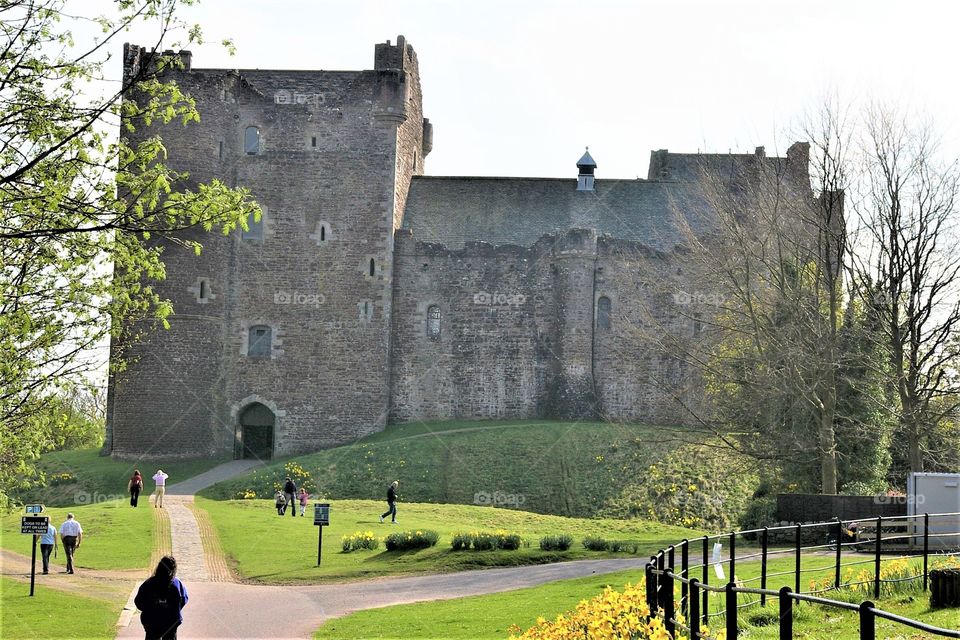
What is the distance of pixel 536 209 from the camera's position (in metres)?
50.2

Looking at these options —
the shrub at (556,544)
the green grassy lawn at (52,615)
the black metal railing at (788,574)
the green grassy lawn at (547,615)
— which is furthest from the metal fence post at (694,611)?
the shrub at (556,544)

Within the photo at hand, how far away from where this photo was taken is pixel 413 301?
157 feet

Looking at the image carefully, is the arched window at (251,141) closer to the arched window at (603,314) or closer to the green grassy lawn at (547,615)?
the arched window at (603,314)

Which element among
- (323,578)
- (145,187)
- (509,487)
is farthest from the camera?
(509,487)

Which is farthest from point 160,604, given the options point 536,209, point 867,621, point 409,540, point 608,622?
point 536,209

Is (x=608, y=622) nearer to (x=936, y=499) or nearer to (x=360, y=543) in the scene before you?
(x=936, y=499)

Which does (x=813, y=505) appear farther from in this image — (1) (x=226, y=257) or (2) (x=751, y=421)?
(1) (x=226, y=257)

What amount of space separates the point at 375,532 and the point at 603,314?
21.1m

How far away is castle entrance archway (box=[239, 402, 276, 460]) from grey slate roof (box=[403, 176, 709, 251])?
9526mm

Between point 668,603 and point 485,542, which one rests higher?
point 668,603

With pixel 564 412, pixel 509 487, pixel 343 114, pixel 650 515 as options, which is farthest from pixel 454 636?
pixel 343 114

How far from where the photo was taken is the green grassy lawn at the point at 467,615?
53.7 feet

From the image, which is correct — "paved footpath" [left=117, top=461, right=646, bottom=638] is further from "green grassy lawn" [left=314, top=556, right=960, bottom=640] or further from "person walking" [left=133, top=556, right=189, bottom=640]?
"person walking" [left=133, top=556, right=189, bottom=640]

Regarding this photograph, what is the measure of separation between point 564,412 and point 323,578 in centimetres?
2439
